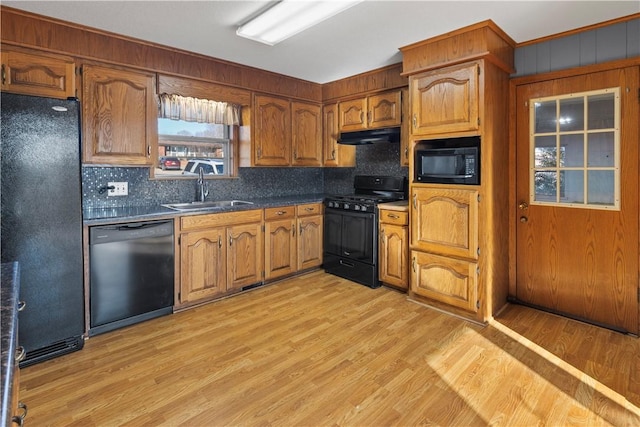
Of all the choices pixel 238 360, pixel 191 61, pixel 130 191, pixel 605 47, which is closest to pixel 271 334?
pixel 238 360

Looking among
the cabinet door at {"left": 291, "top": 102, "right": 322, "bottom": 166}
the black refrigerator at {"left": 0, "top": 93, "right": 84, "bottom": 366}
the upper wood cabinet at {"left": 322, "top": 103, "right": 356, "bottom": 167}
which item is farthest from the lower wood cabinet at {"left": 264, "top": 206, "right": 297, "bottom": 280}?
the black refrigerator at {"left": 0, "top": 93, "right": 84, "bottom": 366}

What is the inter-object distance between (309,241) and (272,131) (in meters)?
1.35

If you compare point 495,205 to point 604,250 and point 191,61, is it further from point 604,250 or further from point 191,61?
point 191,61

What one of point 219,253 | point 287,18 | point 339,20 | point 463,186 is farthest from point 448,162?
point 219,253

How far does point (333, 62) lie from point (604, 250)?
9.59 ft

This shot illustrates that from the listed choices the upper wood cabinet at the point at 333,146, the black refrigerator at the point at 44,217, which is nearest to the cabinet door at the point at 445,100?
the upper wood cabinet at the point at 333,146

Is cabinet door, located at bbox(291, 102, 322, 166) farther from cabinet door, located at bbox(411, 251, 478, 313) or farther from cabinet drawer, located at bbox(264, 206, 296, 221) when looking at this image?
cabinet door, located at bbox(411, 251, 478, 313)

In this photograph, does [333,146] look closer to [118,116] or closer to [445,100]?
[445,100]

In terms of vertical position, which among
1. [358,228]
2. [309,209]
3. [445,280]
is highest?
[309,209]

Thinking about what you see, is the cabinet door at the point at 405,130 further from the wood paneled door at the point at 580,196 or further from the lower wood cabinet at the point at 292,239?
the lower wood cabinet at the point at 292,239

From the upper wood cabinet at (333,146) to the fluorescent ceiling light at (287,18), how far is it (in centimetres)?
175

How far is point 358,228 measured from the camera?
158 inches

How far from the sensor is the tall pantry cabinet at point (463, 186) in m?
2.90

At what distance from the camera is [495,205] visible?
10.1ft
